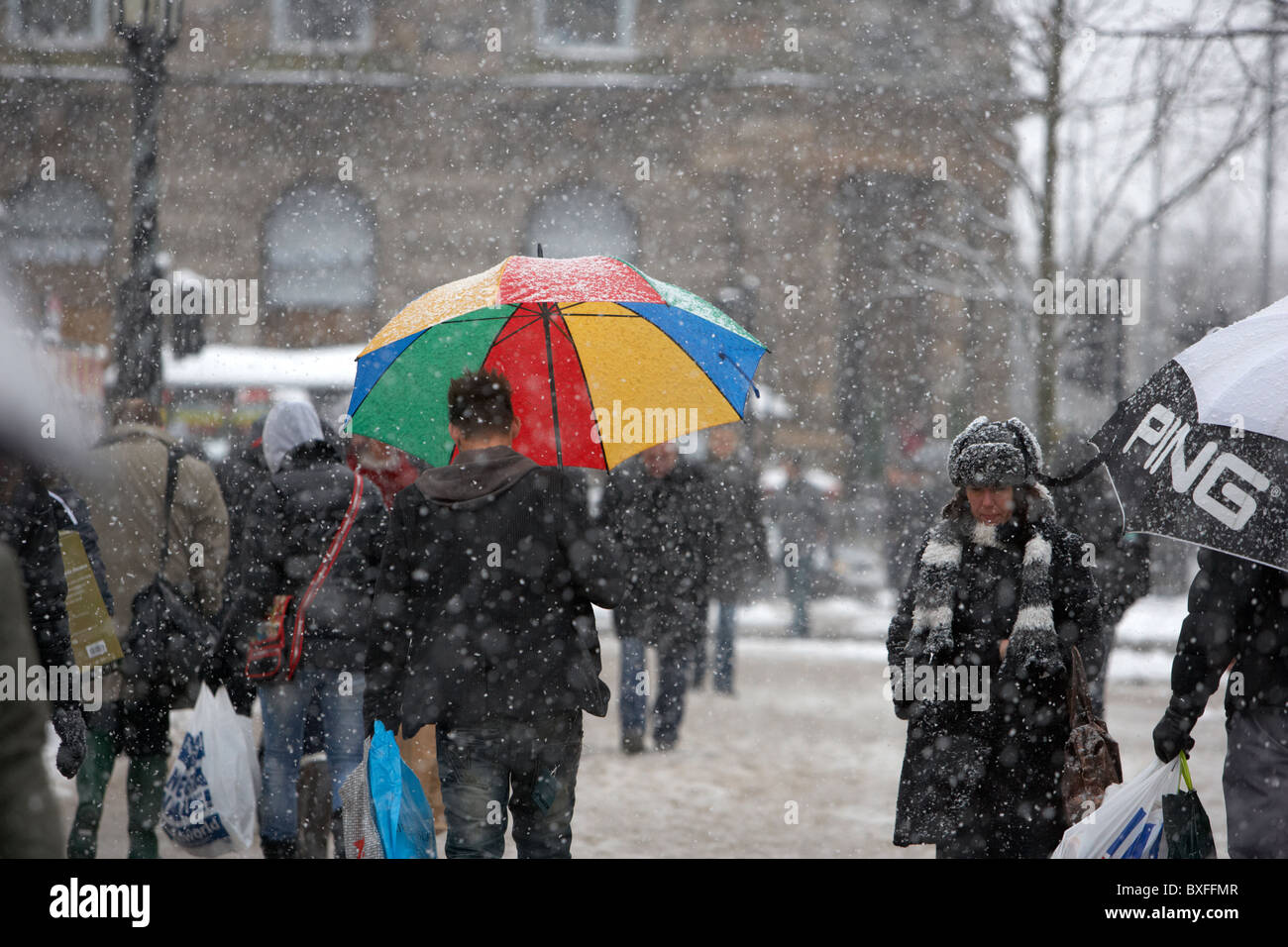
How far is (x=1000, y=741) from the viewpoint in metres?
4.15

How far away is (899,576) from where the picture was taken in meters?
16.0

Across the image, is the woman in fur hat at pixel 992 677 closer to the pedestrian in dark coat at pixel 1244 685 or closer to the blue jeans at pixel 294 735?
Result: the pedestrian in dark coat at pixel 1244 685

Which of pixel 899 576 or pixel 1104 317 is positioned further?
pixel 899 576

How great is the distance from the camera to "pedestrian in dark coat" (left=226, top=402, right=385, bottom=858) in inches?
207

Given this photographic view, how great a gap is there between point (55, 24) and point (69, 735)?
80.7ft

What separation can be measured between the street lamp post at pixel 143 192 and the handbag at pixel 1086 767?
5921mm

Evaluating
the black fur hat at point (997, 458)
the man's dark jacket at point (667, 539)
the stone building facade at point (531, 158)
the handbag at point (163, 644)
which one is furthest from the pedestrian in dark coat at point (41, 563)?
the stone building facade at point (531, 158)

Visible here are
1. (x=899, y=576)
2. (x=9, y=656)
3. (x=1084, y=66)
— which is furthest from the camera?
(x=899, y=576)

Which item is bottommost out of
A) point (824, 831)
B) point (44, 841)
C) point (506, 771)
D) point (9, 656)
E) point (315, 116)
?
point (824, 831)

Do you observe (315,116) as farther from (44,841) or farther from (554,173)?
(44,841)

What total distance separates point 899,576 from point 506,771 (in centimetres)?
1241
